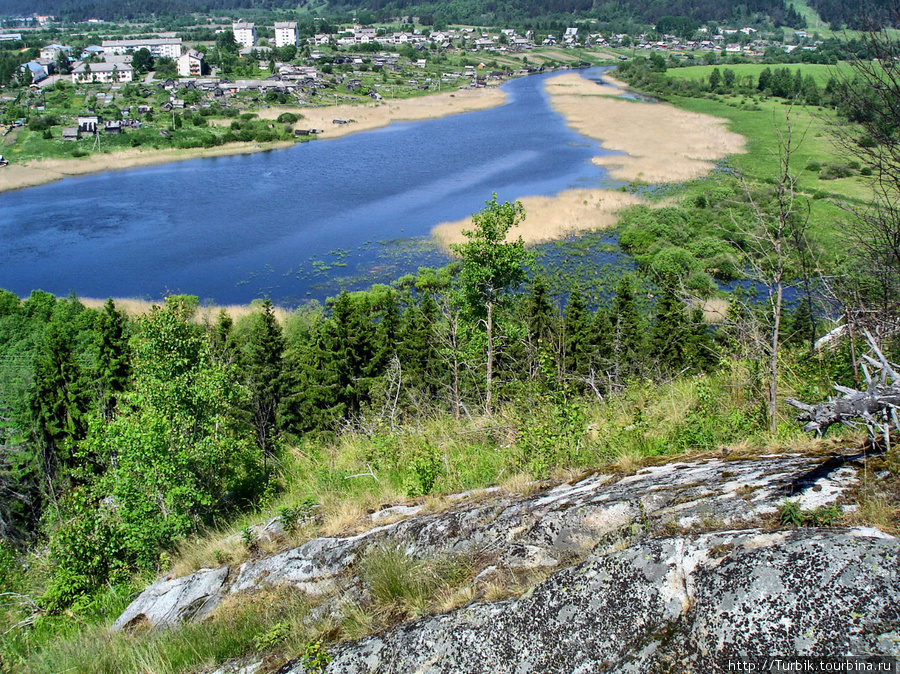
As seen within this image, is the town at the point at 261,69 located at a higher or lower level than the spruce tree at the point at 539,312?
higher

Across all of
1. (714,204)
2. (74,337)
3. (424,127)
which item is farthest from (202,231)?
(424,127)

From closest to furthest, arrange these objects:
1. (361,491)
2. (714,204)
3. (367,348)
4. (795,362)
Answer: (361,491) < (795,362) < (367,348) < (714,204)

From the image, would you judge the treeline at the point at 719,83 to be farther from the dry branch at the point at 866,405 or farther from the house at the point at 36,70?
the dry branch at the point at 866,405

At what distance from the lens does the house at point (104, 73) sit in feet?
374

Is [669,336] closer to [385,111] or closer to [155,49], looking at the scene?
[385,111]

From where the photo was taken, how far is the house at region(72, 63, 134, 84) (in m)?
114

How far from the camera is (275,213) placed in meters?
50.4

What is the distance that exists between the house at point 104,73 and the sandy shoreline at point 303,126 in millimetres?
42165

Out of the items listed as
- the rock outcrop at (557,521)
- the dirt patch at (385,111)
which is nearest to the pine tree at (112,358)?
the rock outcrop at (557,521)

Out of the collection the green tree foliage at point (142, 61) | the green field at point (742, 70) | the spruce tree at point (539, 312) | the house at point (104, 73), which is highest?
the green tree foliage at point (142, 61)

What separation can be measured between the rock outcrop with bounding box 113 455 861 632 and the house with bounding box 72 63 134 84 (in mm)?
129144

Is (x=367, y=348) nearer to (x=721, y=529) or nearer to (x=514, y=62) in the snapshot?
(x=721, y=529)

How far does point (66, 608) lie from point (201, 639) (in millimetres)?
3518

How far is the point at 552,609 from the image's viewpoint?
3.36 metres
